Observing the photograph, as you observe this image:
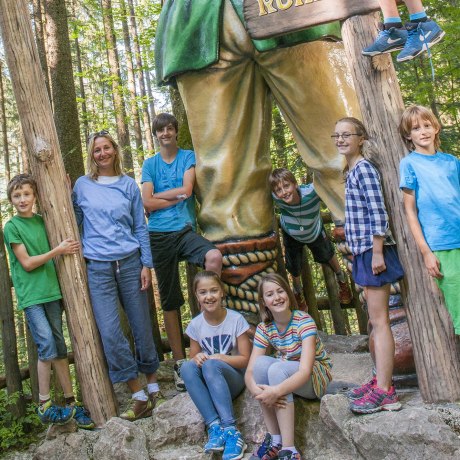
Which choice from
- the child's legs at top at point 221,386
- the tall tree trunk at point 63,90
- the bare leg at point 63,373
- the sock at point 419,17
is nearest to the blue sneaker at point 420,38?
the sock at point 419,17

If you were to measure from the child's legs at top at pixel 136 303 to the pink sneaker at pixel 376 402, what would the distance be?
127 centimetres

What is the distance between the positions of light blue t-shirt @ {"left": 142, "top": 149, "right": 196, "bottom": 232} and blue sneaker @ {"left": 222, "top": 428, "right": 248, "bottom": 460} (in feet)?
4.32

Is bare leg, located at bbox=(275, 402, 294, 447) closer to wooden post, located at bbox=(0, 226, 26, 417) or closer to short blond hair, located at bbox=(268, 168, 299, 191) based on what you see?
short blond hair, located at bbox=(268, 168, 299, 191)

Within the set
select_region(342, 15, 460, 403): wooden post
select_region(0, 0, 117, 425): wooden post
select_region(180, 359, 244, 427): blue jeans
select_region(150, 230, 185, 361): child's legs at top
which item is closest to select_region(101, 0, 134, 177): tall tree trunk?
select_region(150, 230, 185, 361): child's legs at top

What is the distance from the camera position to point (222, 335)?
122 inches

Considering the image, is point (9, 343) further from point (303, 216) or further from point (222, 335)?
point (303, 216)

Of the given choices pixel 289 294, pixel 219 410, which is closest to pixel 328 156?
pixel 289 294

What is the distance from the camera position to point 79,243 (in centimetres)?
338

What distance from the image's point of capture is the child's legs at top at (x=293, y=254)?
4.01 meters

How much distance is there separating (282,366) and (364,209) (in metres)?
0.78

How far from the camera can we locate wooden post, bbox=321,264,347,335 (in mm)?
4684

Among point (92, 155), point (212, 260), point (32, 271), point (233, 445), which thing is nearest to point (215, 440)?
point (233, 445)

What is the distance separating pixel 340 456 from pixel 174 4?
2688mm

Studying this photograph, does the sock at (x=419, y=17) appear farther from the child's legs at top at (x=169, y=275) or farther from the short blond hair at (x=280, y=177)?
the child's legs at top at (x=169, y=275)
